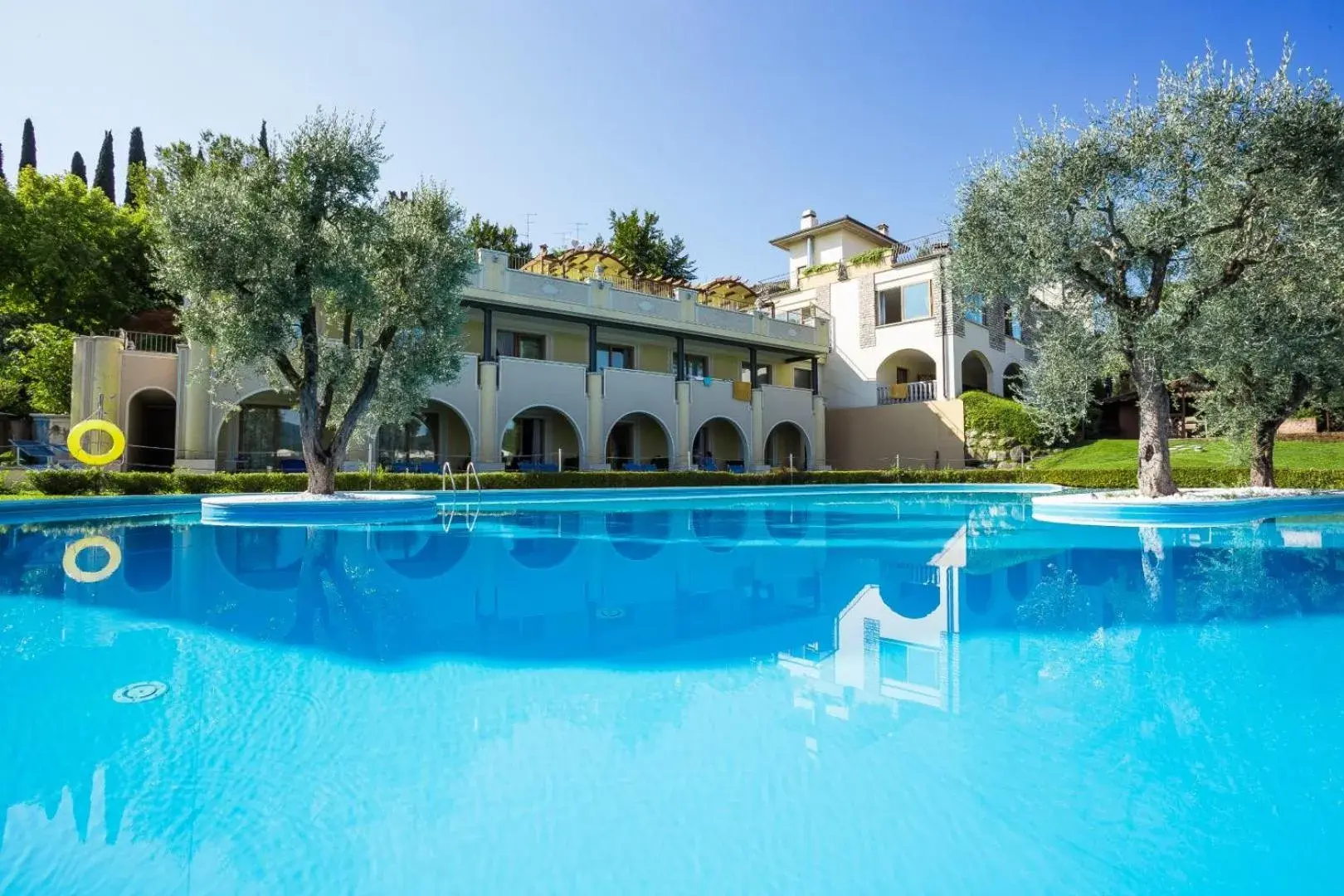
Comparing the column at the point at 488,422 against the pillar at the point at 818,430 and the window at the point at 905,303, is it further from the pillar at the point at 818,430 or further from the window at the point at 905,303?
the window at the point at 905,303

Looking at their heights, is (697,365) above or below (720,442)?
above

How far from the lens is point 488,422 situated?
22.3 metres

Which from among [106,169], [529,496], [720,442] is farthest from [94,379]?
[106,169]

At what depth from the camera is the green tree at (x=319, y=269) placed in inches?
522

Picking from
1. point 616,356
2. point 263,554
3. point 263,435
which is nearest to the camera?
point 263,554

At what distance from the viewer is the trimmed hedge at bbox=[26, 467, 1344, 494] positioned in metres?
15.5

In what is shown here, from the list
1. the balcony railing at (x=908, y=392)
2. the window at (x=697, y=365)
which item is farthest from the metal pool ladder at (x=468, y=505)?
the balcony railing at (x=908, y=392)

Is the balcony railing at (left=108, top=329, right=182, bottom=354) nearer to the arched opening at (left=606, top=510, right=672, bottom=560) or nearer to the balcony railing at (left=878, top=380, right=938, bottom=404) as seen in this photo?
the arched opening at (left=606, top=510, right=672, bottom=560)

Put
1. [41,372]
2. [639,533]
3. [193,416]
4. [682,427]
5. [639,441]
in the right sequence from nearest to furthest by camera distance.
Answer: [639,533]
[193,416]
[41,372]
[682,427]
[639,441]

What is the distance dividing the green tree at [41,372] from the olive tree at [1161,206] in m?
26.5

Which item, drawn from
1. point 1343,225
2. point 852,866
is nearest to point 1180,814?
point 852,866

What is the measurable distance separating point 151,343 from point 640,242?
22923 mm

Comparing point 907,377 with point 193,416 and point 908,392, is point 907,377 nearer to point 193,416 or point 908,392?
point 908,392

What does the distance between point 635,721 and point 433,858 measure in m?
1.28
